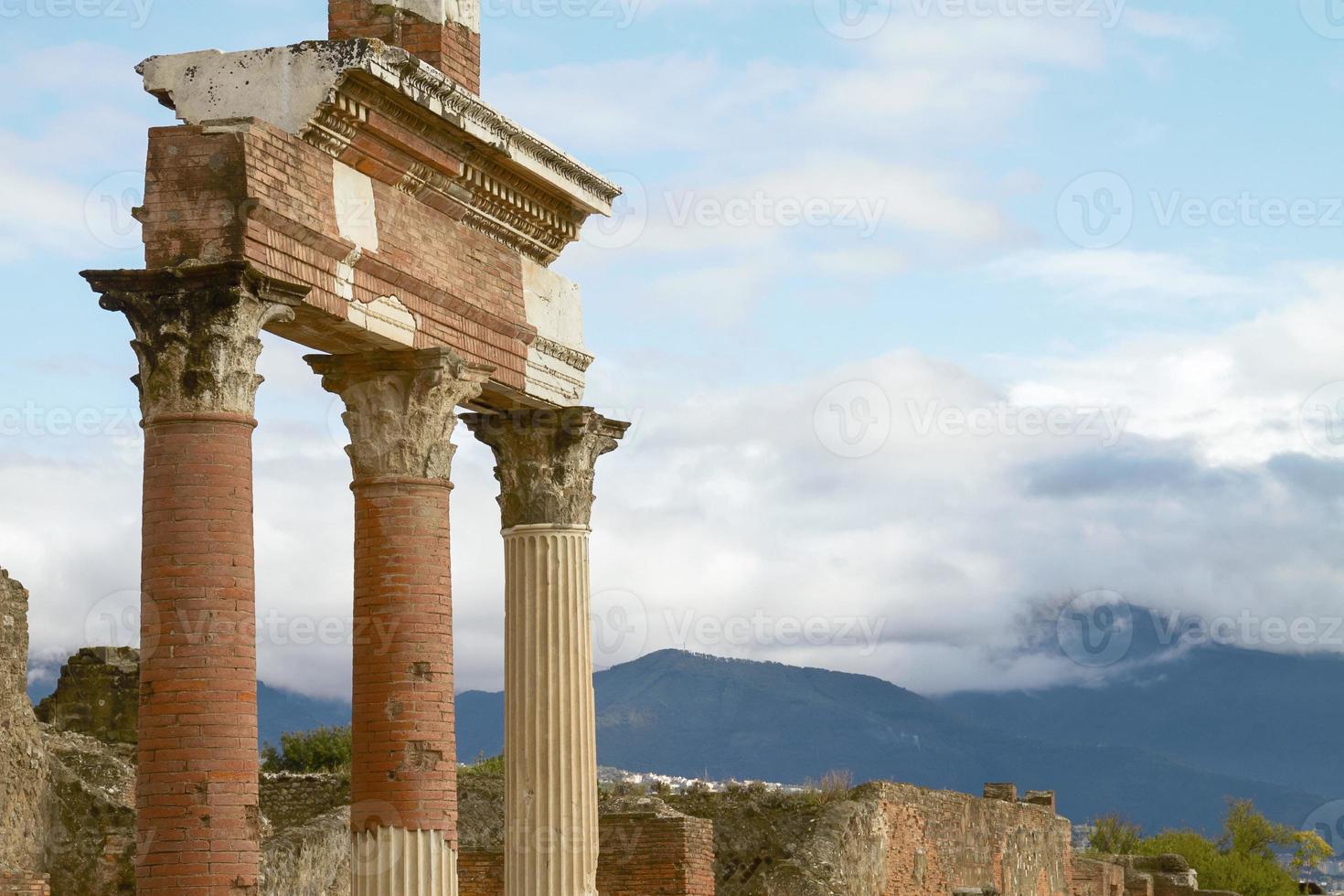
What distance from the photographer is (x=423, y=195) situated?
15555 millimetres

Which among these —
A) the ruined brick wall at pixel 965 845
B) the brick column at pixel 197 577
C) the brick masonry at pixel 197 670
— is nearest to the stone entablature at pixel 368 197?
the brick column at pixel 197 577

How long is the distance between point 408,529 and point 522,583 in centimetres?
244

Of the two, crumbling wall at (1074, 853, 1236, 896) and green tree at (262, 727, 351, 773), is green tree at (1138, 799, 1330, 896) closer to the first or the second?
crumbling wall at (1074, 853, 1236, 896)

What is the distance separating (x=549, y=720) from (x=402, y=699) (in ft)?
7.91

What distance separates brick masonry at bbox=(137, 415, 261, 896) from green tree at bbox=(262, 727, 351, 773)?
3914 centimetres

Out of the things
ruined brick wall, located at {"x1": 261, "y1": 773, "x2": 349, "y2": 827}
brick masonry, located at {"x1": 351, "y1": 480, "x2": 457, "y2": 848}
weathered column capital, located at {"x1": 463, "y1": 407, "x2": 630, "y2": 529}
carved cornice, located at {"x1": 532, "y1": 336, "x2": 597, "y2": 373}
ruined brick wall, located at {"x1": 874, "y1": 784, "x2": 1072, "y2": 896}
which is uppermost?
carved cornice, located at {"x1": 532, "y1": 336, "x2": 597, "y2": 373}

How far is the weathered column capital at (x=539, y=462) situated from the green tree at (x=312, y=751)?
3489 centimetres

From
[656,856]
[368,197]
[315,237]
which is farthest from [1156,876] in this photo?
[315,237]

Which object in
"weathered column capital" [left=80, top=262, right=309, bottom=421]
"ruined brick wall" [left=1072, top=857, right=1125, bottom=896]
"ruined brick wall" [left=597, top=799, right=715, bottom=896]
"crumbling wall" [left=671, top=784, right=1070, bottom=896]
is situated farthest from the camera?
"ruined brick wall" [left=1072, top=857, right=1125, bottom=896]

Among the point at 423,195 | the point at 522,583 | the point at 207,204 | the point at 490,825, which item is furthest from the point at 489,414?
the point at 490,825

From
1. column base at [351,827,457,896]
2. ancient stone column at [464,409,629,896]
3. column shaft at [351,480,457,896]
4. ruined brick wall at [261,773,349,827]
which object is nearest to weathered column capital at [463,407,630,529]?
ancient stone column at [464,409,629,896]

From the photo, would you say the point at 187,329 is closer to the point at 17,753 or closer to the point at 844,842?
the point at 17,753

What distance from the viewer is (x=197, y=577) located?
41.3ft

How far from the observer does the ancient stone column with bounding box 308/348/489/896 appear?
48.4ft
